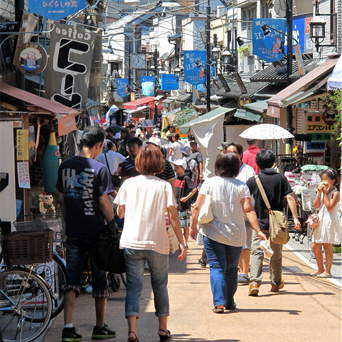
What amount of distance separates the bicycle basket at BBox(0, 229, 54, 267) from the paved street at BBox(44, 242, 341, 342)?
91cm

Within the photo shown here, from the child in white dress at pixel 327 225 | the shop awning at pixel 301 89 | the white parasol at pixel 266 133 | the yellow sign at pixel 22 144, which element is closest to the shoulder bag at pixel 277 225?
the child in white dress at pixel 327 225

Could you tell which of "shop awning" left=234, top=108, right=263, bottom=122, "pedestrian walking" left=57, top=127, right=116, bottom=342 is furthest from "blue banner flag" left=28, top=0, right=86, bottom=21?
"shop awning" left=234, top=108, right=263, bottom=122

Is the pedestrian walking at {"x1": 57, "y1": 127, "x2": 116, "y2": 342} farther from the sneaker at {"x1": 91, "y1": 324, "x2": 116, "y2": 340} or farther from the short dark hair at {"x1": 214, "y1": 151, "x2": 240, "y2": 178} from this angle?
the short dark hair at {"x1": 214, "y1": 151, "x2": 240, "y2": 178}

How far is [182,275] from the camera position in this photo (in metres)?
8.95

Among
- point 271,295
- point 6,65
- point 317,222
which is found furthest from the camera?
point 6,65

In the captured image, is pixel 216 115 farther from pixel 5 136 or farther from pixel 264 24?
pixel 5 136

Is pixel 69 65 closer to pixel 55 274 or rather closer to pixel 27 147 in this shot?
pixel 27 147

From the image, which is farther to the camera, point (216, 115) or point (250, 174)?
point (216, 115)

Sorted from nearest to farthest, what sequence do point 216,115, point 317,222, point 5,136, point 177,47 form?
point 5,136 < point 317,222 < point 216,115 < point 177,47

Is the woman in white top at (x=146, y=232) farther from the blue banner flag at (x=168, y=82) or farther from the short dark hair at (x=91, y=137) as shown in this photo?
the blue banner flag at (x=168, y=82)

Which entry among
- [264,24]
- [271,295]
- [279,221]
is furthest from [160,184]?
[264,24]

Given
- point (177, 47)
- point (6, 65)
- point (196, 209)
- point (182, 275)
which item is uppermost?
point (177, 47)

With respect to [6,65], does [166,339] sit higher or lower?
lower

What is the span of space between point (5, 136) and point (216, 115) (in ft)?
39.0
